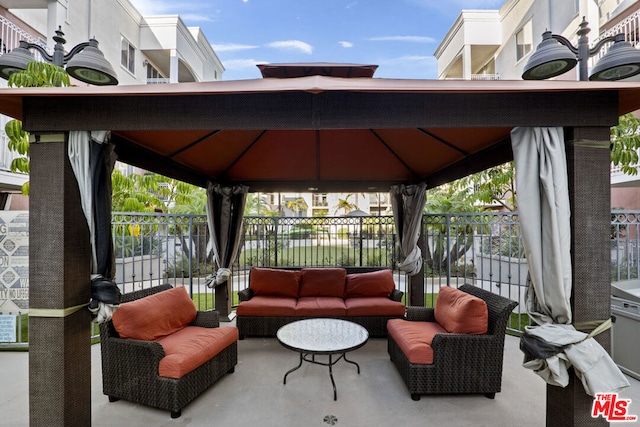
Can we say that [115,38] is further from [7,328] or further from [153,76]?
[7,328]

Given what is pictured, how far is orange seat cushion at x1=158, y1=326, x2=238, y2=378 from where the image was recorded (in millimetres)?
2756

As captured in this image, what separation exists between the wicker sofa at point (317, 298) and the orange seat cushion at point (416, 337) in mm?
837

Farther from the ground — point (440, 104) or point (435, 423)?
point (440, 104)

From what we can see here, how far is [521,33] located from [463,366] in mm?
13763

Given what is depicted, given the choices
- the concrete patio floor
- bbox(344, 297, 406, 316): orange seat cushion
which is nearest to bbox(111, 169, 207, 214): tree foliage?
the concrete patio floor

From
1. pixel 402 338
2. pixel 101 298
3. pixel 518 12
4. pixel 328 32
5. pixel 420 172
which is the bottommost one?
pixel 402 338

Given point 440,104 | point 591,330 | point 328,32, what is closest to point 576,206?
point 591,330

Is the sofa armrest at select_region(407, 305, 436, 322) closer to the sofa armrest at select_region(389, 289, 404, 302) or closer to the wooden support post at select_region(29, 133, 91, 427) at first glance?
the sofa armrest at select_region(389, 289, 404, 302)

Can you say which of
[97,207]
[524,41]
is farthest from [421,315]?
[524,41]

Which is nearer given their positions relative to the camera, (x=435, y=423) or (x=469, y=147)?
(x=435, y=423)

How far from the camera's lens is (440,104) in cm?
213

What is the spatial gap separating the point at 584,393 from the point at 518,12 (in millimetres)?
14576

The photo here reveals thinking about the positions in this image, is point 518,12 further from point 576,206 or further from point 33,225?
point 33,225
